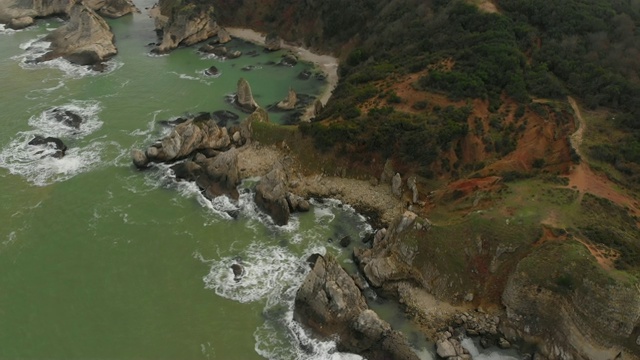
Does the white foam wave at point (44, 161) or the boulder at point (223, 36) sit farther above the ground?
the boulder at point (223, 36)

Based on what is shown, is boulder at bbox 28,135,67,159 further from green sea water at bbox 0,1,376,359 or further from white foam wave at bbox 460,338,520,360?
white foam wave at bbox 460,338,520,360

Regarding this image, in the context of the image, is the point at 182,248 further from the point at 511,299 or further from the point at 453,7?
the point at 453,7

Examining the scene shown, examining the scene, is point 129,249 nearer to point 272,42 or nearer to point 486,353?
point 486,353

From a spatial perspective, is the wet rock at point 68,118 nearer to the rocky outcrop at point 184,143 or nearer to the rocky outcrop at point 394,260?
the rocky outcrop at point 184,143

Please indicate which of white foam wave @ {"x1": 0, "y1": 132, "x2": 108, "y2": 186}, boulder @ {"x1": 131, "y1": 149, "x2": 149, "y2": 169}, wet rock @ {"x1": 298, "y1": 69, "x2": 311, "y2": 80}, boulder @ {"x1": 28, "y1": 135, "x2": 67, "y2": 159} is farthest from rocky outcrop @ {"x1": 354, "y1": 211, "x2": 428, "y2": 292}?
wet rock @ {"x1": 298, "y1": 69, "x2": 311, "y2": 80}

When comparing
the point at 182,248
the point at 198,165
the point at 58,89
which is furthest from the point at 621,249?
the point at 58,89

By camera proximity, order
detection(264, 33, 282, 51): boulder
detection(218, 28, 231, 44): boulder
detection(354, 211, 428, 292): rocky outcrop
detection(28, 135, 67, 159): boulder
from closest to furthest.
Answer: detection(354, 211, 428, 292): rocky outcrop
detection(28, 135, 67, 159): boulder
detection(264, 33, 282, 51): boulder
detection(218, 28, 231, 44): boulder

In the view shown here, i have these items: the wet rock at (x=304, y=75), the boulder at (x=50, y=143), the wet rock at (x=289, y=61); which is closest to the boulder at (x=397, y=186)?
the wet rock at (x=304, y=75)
